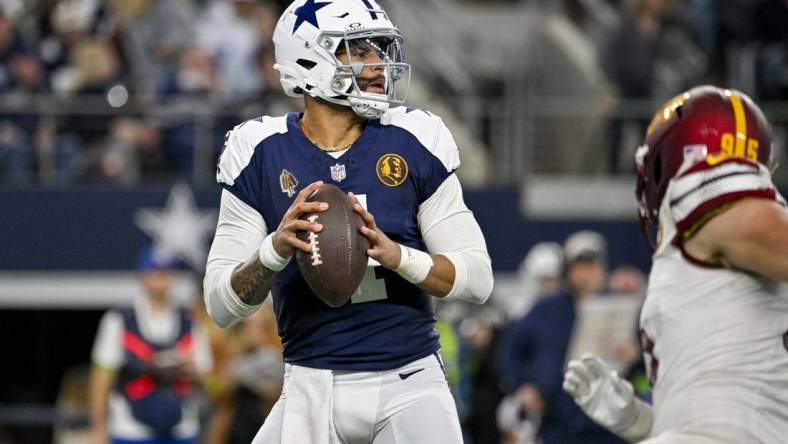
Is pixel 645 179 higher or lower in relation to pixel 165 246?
higher

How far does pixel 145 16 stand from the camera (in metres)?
11.8

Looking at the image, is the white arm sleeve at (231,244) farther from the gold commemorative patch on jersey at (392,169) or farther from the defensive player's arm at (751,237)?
the defensive player's arm at (751,237)

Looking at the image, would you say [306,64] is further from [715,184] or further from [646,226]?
[715,184]

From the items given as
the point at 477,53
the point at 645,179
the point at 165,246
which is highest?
the point at 645,179

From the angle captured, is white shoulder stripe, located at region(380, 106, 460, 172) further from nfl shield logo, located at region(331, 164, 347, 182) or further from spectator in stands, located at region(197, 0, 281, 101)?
spectator in stands, located at region(197, 0, 281, 101)

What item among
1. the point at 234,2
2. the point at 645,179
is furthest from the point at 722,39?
the point at 645,179

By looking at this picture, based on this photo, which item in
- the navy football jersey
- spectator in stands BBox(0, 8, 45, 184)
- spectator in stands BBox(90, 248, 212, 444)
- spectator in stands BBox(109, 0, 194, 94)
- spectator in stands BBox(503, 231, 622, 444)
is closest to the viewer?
the navy football jersey

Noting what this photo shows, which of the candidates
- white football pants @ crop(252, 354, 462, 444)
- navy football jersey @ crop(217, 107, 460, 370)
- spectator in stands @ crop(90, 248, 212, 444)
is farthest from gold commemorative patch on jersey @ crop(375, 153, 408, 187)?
spectator in stands @ crop(90, 248, 212, 444)

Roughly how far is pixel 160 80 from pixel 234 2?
1.21 meters

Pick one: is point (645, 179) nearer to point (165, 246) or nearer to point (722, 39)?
point (165, 246)

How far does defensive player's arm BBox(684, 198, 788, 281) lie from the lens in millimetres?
3660

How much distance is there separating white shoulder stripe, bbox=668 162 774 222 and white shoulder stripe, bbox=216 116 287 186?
1.12 m

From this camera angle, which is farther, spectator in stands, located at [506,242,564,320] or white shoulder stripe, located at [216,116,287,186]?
spectator in stands, located at [506,242,564,320]

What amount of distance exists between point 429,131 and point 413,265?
444 millimetres
